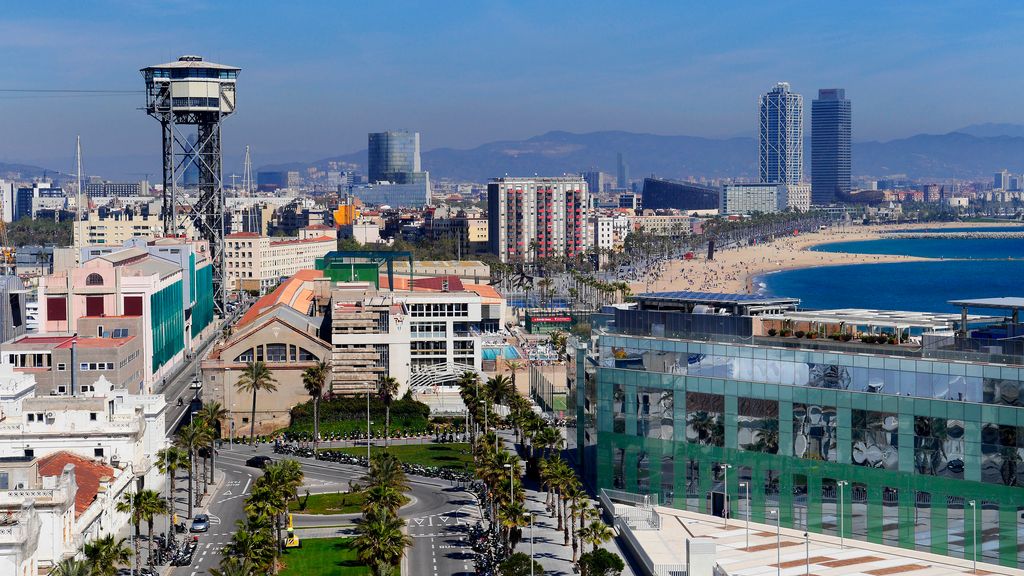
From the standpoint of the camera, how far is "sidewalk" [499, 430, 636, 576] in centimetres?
5491

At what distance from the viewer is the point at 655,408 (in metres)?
60.9

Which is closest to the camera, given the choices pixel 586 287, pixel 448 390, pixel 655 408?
pixel 655 408

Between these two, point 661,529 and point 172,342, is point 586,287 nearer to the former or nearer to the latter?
point 172,342

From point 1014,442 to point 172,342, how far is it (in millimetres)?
84297

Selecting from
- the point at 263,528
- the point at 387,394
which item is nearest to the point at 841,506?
the point at 263,528

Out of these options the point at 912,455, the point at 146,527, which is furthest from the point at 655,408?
the point at 146,527

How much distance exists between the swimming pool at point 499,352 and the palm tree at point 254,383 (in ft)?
68.2

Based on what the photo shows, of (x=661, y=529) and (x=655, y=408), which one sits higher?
(x=655, y=408)

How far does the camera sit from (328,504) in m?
69.1

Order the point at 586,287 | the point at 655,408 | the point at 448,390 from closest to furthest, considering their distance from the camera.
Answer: the point at 655,408, the point at 448,390, the point at 586,287

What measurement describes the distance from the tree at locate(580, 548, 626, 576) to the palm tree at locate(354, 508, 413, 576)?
640 centimetres

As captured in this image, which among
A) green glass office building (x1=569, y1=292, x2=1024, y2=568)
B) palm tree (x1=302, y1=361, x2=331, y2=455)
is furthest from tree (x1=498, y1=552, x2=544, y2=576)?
palm tree (x1=302, y1=361, x2=331, y2=455)

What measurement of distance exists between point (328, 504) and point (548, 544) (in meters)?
14.4

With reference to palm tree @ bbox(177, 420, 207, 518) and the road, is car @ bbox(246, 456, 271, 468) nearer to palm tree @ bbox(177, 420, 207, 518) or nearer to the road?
the road
